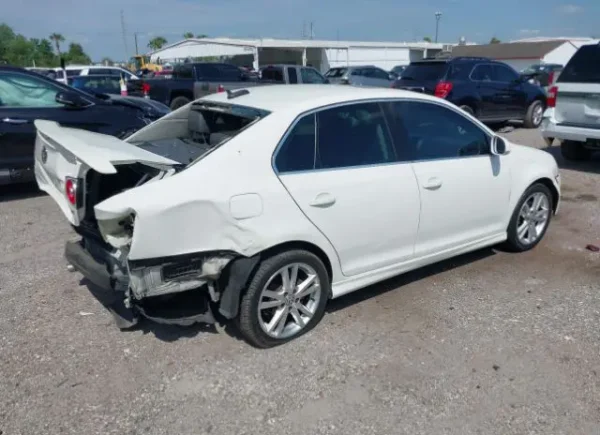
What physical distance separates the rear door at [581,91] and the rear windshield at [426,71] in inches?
137

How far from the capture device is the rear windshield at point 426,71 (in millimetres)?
11664

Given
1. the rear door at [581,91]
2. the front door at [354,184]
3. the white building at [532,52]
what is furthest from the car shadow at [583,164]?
the white building at [532,52]

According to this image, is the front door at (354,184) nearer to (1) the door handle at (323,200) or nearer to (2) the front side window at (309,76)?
(1) the door handle at (323,200)

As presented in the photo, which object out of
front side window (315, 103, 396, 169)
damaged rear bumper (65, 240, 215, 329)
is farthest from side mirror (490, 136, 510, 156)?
damaged rear bumper (65, 240, 215, 329)

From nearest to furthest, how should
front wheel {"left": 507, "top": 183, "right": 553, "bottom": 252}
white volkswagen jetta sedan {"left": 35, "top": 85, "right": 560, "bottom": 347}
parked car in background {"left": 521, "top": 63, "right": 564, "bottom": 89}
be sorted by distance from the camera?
white volkswagen jetta sedan {"left": 35, "top": 85, "right": 560, "bottom": 347}
front wheel {"left": 507, "top": 183, "right": 553, "bottom": 252}
parked car in background {"left": 521, "top": 63, "right": 564, "bottom": 89}

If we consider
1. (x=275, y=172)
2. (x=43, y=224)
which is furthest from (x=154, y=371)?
(x=43, y=224)

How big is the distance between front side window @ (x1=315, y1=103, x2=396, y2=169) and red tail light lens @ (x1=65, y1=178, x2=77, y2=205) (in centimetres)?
157

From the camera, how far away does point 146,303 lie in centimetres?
327

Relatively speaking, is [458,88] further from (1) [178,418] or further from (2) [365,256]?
(1) [178,418]

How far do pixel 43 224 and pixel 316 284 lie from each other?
12.7 ft

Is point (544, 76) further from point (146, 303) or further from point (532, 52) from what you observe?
point (532, 52)

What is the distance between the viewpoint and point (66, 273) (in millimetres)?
4609

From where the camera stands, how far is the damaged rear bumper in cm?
326

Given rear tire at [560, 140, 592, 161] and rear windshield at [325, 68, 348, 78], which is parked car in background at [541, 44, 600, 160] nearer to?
rear tire at [560, 140, 592, 161]
